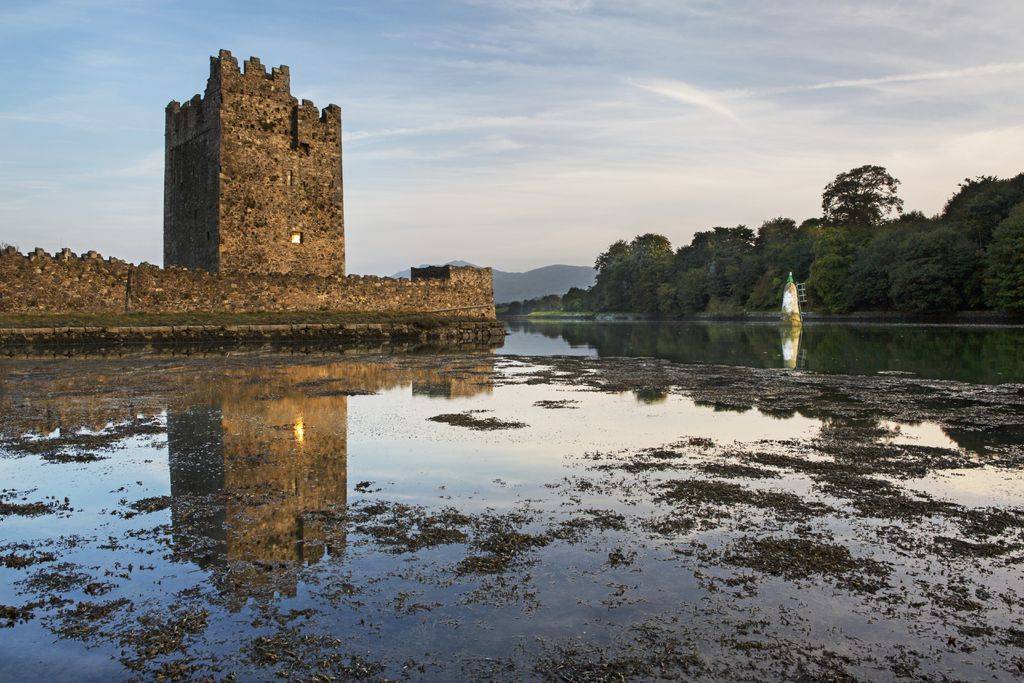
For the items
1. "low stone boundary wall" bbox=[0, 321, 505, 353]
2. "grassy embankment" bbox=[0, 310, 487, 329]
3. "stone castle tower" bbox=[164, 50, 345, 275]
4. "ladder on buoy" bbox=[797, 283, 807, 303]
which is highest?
"stone castle tower" bbox=[164, 50, 345, 275]

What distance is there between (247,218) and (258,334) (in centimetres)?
736

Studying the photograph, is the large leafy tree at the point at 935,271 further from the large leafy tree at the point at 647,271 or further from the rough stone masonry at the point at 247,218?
the large leafy tree at the point at 647,271

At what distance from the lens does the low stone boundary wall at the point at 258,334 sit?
2517cm

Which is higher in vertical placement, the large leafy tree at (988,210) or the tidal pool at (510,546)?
the large leafy tree at (988,210)

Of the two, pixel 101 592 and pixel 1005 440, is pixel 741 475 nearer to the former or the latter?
pixel 1005 440

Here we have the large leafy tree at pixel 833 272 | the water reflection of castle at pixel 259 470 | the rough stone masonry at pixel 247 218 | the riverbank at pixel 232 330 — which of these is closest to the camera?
the water reflection of castle at pixel 259 470

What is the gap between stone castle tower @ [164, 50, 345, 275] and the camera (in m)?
33.7

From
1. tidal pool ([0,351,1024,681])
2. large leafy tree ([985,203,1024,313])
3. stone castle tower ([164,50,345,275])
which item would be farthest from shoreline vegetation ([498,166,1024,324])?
tidal pool ([0,351,1024,681])

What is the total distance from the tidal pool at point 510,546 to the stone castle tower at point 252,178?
25.4 metres

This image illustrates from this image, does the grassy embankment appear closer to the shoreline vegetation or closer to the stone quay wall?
the stone quay wall

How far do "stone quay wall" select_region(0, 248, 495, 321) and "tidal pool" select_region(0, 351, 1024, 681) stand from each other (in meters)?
21.2

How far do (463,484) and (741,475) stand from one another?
2.43 m

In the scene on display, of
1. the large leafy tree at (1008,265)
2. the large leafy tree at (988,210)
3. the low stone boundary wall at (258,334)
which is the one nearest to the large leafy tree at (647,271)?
the large leafy tree at (988,210)

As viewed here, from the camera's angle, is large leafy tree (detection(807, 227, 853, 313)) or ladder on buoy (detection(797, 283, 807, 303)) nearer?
large leafy tree (detection(807, 227, 853, 313))
